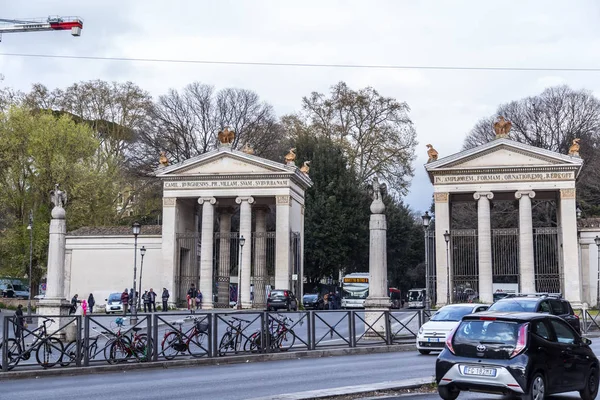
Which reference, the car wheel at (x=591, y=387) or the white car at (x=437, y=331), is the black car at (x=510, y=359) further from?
the white car at (x=437, y=331)

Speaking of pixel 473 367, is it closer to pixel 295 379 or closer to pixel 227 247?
pixel 295 379

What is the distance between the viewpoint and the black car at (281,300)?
48281 mm

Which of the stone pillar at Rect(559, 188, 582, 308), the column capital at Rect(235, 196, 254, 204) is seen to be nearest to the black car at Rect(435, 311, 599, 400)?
the stone pillar at Rect(559, 188, 582, 308)

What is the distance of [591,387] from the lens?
540 inches

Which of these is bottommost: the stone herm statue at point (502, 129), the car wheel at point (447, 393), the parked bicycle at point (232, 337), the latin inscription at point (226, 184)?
the car wheel at point (447, 393)

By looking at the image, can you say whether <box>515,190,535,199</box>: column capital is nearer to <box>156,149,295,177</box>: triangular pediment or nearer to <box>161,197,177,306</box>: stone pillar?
<box>156,149,295,177</box>: triangular pediment

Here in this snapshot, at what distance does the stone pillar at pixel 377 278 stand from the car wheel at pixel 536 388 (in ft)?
43.7

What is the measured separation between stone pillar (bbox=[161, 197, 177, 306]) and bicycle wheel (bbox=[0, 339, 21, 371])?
3379 centimetres

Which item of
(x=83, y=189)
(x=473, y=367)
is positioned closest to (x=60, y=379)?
(x=473, y=367)

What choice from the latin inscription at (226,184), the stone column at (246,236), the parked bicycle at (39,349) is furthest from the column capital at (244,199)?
the parked bicycle at (39,349)

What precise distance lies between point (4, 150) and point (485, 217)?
33.7 m

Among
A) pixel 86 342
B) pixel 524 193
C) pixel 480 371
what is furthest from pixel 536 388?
pixel 524 193

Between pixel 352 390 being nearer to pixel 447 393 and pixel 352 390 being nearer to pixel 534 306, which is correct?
pixel 447 393

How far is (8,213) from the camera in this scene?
61.3 m
